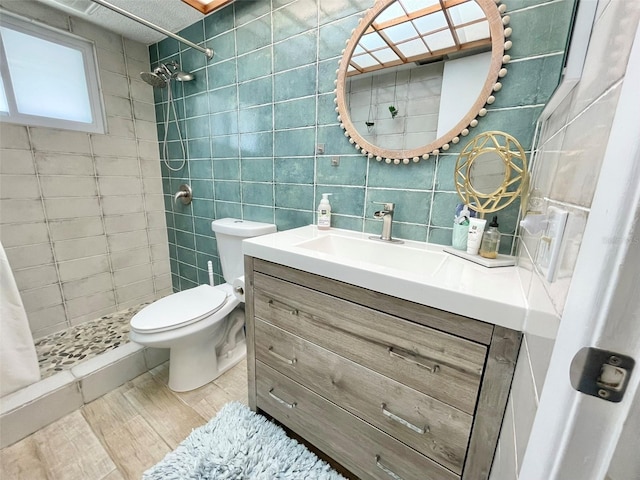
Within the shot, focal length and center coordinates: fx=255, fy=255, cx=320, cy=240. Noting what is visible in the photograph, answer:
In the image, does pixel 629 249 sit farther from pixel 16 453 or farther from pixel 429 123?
pixel 16 453

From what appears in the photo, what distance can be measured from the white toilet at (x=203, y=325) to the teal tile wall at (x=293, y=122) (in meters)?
0.20

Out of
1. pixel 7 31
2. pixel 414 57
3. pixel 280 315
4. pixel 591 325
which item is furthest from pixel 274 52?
pixel 591 325

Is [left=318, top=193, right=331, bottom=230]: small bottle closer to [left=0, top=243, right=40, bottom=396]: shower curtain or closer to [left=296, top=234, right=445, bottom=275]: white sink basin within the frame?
[left=296, top=234, right=445, bottom=275]: white sink basin

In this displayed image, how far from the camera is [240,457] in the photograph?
37.8 inches

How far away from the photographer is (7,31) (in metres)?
1.36

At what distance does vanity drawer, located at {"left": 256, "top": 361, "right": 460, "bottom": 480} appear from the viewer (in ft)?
2.39

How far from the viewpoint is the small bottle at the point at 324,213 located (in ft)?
4.02

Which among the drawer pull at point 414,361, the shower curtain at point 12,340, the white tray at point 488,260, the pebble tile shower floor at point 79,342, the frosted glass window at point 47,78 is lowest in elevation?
the pebble tile shower floor at point 79,342

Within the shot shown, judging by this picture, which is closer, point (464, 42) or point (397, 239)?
point (464, 42)

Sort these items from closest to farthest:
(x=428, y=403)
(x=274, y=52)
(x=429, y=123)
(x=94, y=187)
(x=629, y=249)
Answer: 1. (x=629, y=249)
2. (x=428, y=403)
3. (x=429, y=123)
4. (x=274, y=52)
5. (x=94, y=187)

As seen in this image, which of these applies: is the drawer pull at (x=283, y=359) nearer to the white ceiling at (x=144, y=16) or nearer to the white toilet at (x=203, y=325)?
the white toilet at (x=203, y=325)

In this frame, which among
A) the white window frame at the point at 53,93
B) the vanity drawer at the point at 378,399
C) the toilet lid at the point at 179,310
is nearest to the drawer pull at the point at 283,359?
the vanity drawer at the point at 378,399

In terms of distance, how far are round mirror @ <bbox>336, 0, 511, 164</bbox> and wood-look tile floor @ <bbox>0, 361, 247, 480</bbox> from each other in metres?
1.44

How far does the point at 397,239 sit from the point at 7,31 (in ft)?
7.55
